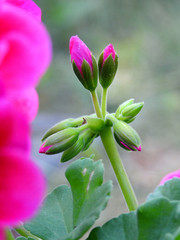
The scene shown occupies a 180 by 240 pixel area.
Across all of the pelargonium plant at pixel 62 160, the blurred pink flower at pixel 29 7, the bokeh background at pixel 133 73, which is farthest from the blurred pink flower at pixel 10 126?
the bokeh background at pixel 133 73

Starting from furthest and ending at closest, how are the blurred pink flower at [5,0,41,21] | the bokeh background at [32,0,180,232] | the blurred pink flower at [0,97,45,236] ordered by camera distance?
the bokeh background at [32,0,180,232]
the blurred pink flower at [5,0,41,21]
the blurred pink flower at [0,97,45,236]

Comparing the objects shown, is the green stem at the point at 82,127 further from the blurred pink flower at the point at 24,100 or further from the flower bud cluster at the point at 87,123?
the blurred pink flower at the point at 24,100

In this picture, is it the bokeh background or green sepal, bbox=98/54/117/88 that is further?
the bokeh background

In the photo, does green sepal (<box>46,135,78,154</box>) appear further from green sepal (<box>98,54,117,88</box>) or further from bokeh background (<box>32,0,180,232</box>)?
bokeh background (<box>32,0,180,232</box>)

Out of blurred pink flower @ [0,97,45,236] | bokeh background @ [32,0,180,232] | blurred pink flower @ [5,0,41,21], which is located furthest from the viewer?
bokeh background @ [32,0,180,232]

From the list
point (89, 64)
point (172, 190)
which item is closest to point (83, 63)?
point (89, 64)

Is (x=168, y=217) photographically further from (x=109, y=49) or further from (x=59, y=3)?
(x=59, y=3)

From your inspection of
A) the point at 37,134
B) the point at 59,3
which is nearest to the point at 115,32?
the point at 59,3

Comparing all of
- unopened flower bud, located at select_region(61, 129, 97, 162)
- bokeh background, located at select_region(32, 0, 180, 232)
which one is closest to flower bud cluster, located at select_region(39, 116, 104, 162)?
unopened flower bud, located at select_region(61, 129, 97, 162)
